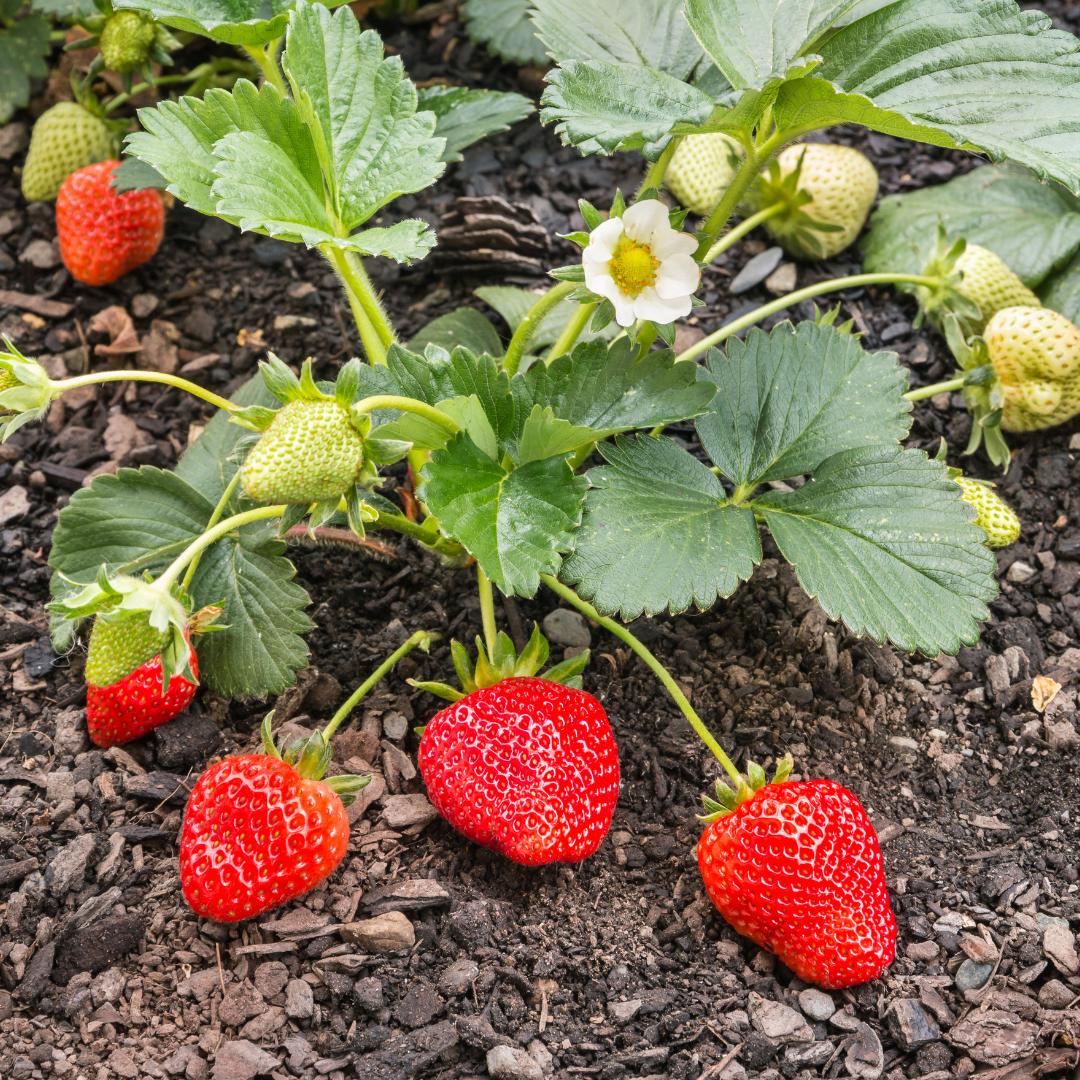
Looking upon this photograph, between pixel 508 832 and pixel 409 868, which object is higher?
pixel 508 832

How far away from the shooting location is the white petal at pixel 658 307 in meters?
1.52

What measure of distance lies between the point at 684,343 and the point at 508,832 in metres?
1.15

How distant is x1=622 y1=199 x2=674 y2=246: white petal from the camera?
1.50m

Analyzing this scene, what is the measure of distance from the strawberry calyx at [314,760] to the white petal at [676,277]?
801 millimetres

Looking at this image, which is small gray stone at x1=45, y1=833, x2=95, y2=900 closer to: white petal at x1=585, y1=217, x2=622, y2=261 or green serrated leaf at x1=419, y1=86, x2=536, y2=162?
white petal at x1=585, y1=217, x2=622, y2=261

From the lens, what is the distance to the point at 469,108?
7.04 ft

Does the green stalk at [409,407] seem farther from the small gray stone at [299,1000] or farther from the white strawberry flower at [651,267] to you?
the small gray stone at [299,1000]

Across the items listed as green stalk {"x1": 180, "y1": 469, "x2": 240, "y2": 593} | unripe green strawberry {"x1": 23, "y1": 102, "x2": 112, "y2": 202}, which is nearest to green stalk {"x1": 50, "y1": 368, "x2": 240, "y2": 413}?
green stalk {"x1": 180, "y1": 469, "x2": 240, "y2": 593}

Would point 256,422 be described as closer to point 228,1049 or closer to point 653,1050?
point 228,1049

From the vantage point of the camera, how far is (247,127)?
5.09ft

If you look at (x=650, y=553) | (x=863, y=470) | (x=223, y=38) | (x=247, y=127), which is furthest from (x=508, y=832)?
(x=223, y=38)

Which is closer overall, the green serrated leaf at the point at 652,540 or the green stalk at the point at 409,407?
the green stalk at the point at 409,407

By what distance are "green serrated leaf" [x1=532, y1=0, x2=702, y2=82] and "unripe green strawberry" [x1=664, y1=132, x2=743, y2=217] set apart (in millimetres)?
555

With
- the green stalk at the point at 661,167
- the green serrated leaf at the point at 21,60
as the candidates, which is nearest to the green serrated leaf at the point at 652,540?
the green stalk at the point at 661,167
